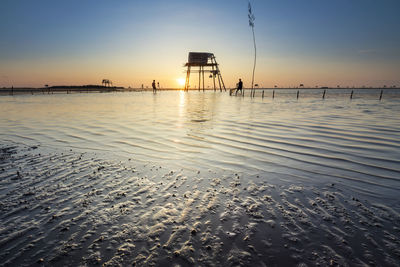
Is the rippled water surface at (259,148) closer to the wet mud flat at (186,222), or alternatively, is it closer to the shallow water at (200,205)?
the shallow water at (200,205)

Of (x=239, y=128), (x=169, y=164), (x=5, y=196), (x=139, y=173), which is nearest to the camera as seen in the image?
(x=5, y=196)

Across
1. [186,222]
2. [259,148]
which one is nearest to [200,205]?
[186,222]

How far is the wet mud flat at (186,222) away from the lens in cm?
217

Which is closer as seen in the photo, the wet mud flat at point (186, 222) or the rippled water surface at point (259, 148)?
the wet mud flat at point (186, 222)

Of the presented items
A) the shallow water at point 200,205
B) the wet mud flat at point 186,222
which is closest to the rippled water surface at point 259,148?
the shallow water at point 200,205

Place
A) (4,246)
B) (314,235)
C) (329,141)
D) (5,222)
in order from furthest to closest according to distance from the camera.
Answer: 1. (329,141)
2. (5,222)
3. (314,235)
4. (4,246)

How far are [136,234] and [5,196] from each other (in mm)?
2567

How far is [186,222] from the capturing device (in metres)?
2.75

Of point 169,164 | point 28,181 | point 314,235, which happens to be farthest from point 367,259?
point 28,181

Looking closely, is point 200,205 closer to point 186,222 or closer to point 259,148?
point 186,222

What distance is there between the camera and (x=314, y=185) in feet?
12.6

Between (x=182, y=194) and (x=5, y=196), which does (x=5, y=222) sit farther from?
(x=182, y=194)

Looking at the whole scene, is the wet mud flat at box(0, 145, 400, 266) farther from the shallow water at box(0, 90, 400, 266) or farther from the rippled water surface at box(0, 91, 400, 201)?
the rippled water surface at box(0, 91, 400, 201)

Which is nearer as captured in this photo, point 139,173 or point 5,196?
point 5,196
